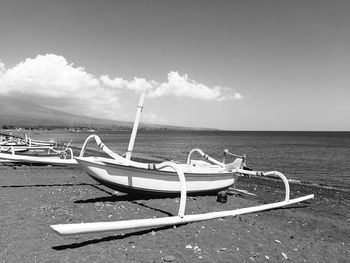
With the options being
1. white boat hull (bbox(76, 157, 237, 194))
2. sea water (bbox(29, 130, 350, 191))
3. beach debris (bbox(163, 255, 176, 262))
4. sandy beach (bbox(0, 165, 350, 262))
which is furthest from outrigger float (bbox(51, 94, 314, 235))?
sea water (bbox(29, 130, 350, 191))

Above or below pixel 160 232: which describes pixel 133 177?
above

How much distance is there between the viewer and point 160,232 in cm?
784

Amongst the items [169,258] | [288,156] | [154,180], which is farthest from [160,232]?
[288,156]

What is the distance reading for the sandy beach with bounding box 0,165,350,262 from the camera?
20.8ft

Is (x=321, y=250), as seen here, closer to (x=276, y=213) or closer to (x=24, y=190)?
(x=276, y=213)

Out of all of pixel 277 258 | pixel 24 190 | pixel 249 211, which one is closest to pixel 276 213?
pixel 249 211

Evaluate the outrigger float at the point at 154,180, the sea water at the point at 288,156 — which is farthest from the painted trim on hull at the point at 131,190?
the sea water at the point at 288,156

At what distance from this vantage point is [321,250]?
7.46m

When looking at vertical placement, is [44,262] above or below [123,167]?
below

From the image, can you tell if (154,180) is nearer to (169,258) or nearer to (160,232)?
(160,232)

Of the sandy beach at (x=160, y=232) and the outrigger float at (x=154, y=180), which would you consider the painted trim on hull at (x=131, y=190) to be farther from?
the sandy beach at (x=160, y=232)

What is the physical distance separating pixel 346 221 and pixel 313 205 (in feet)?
7.59

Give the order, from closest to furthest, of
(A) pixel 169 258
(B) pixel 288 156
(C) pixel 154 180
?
(A) pixel 169 258 → (C) pixel 154 180 → (B) pixel 288 156

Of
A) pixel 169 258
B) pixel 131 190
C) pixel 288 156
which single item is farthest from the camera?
pixel 288 156
